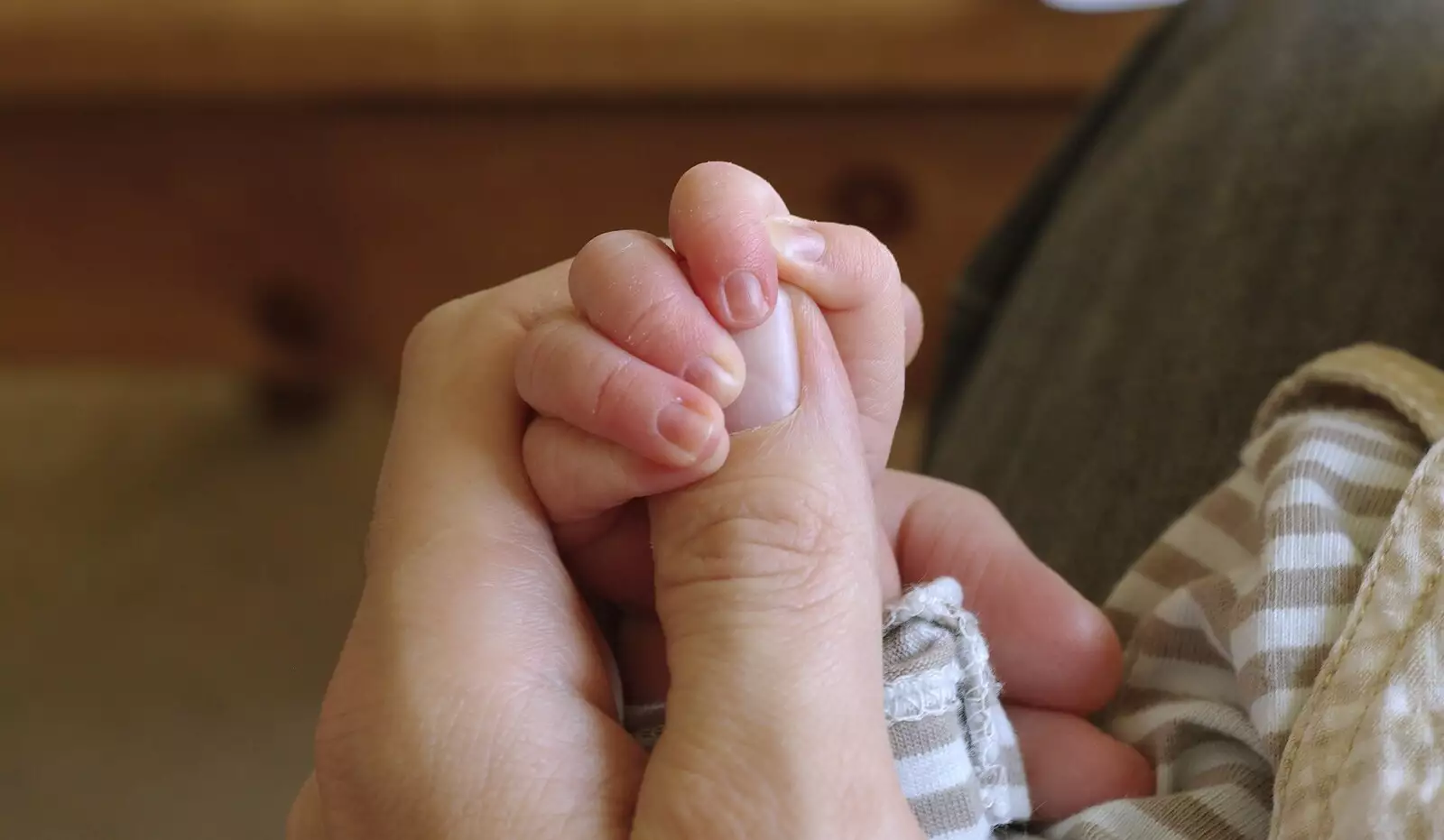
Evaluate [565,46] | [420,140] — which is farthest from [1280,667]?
[420,140]

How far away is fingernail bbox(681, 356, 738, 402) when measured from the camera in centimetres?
33

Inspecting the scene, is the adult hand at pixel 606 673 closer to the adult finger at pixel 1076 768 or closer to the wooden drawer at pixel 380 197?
the adult finger at pixel 1076 768

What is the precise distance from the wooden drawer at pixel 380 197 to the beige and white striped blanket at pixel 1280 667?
2.69 feet

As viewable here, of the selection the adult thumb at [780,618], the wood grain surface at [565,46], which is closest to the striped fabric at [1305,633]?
the adult thumb at [780,618]

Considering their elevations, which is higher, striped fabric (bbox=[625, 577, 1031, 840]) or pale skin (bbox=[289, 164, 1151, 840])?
pale skin (bbox=[289, 164, 1151, 840])

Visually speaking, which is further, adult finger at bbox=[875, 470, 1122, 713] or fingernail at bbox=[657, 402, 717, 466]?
adult finger at bbox=[875, 470, 1122, 713]

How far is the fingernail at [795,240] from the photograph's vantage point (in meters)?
0.35

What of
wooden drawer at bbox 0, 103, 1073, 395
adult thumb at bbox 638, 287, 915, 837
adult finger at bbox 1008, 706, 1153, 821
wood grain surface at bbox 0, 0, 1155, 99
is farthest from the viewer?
wooden drawer at bbox 0, 103, 1073, 395

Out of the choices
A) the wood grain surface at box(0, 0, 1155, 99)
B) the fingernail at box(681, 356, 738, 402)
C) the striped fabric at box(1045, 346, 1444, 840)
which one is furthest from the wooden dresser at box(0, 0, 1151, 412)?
the fingernail at box(681, 356, 738, 402)

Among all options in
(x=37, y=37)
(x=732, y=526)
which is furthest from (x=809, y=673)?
(x=37, y=37)

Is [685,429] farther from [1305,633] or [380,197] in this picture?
[380,197]

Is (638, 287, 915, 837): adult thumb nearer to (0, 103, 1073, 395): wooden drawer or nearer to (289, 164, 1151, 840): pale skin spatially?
(289, 164, 1151, 840): pale skin

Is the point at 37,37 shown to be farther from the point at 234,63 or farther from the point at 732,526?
the point at 732,526

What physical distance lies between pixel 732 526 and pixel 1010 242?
605 mm
